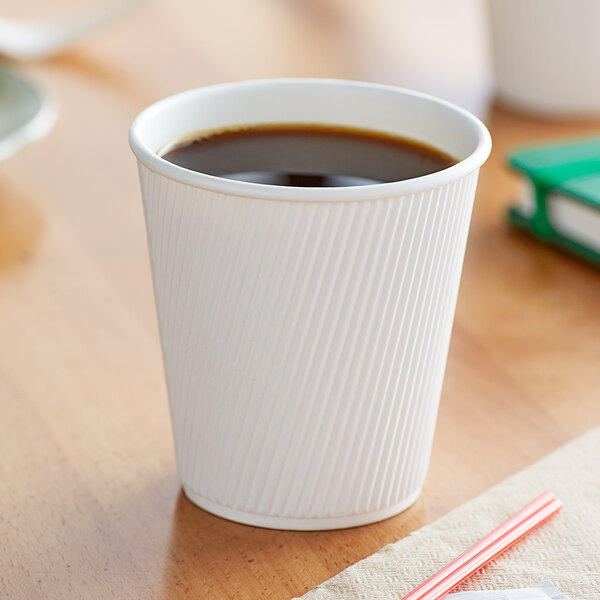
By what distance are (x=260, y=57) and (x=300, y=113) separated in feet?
1.81

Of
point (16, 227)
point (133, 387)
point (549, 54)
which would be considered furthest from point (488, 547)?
point (549, 54)

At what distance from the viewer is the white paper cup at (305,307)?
33 centimetres

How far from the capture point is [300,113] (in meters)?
0.41

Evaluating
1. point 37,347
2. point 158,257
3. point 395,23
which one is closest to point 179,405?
point 158,257

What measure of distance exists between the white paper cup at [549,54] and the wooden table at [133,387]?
1.1 inches

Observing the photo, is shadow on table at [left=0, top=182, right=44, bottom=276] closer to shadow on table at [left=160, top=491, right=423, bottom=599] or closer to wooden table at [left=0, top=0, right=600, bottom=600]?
wooden table at [left=0, top=0, right=600, bottom=600]

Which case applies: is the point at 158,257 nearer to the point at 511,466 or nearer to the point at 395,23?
the point at 511,466


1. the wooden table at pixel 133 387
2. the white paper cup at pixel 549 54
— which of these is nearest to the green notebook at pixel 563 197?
the wooden table at pixel 133 387

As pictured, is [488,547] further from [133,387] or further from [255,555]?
[133,387]

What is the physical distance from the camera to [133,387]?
1.64 feet

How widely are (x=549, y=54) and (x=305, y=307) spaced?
1.84ft

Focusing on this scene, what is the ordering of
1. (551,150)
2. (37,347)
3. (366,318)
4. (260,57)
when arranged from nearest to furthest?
(366,318), (37,347), (551,150), (260,57)

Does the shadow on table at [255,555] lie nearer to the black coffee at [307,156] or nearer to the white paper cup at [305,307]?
the white paper cup at [305,307]

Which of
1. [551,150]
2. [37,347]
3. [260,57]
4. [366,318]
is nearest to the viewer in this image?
[366,318]
